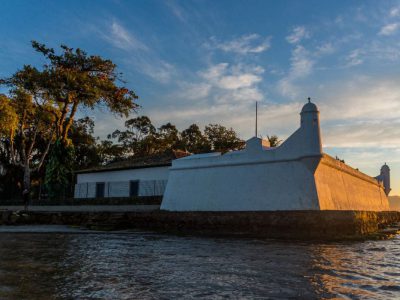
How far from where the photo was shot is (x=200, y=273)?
21.0 feet

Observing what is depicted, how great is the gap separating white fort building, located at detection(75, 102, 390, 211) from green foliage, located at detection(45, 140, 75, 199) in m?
11.8

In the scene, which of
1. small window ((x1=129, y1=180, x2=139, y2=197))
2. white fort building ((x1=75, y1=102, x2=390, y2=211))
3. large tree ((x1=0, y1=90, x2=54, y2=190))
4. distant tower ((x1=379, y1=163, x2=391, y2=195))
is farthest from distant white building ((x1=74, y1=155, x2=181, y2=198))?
distant tower ((x1=379, y1=163, x2=391, y2=195))

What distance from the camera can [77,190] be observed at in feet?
96.2

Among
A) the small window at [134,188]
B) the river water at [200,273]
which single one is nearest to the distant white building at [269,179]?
the river water at [200,273]

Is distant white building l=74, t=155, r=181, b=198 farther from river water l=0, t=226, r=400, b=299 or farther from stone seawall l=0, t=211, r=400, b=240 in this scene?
river water l=0, t=226, r=400, b=299

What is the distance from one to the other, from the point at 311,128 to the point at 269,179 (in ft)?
9.36

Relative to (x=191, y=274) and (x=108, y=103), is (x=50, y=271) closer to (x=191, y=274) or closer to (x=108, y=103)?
(x=191, y=274)

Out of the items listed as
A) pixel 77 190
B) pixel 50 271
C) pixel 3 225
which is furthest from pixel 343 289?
pixel 77 190

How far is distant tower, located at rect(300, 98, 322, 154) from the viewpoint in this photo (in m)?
14.9

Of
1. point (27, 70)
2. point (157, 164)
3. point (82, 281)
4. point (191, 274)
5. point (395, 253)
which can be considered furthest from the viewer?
point (27, 70)

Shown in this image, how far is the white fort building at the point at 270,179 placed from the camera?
1494 cm

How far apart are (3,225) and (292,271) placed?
2058cm

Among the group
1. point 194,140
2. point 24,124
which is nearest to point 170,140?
point 194,140

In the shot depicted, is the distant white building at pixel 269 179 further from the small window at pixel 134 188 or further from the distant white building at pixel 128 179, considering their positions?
the small window at pixel 134 188
